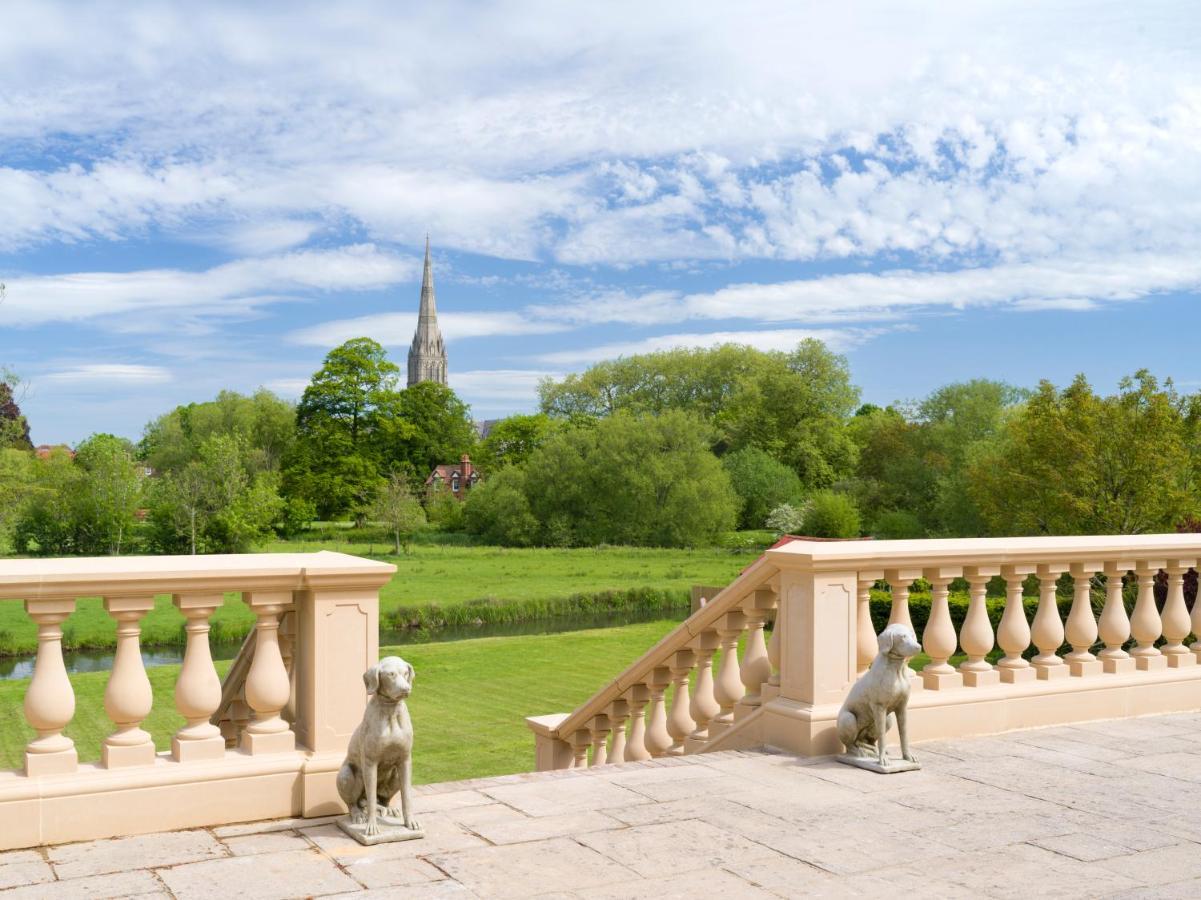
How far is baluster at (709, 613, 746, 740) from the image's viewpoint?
644 centimetres

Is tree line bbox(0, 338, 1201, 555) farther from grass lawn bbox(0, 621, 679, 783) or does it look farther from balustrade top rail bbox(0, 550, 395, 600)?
balustrade top rail bbox(0, 550, 395, 600)

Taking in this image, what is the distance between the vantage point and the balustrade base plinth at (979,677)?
6453mm

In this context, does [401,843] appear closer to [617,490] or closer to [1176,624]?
[1176,624]

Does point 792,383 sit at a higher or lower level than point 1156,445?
higher

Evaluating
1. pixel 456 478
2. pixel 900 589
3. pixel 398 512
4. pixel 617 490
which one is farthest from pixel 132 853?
Result: pixel 456 478

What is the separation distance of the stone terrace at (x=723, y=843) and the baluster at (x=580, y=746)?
262cm

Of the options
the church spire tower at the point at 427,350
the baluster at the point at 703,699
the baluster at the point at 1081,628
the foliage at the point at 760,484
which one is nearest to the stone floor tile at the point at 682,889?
the baluster at the point at 703,699

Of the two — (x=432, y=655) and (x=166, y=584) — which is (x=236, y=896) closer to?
(x=166, y=584)

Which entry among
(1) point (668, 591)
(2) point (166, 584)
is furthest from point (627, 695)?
(1) point (668, 591)

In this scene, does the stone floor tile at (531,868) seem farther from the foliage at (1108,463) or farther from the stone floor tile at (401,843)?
the foliage at (1108,463)

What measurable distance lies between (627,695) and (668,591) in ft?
97.1

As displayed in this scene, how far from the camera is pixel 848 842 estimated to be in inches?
172

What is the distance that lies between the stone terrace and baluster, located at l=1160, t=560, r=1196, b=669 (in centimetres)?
182

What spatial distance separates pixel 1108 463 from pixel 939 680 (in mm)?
24850
